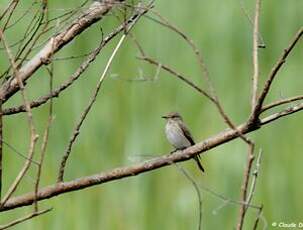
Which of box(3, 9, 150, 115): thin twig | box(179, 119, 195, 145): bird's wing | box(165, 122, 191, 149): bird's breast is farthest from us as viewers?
box(179, 119, 195, 145): bird's wing

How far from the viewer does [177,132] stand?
136 inches

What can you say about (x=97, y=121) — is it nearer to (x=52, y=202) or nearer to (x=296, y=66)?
(x=52, y=202)

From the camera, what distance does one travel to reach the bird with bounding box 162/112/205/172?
333 cm

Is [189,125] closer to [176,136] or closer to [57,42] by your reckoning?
[176,136]

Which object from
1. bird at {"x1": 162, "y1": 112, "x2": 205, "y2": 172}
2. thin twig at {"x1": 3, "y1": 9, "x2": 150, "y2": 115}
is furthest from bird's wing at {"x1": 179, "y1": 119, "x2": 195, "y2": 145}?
thin twig at {"x1": 3, "y1": 9, "x2": 150, "y2": 115}

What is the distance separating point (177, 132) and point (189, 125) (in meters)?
0.06

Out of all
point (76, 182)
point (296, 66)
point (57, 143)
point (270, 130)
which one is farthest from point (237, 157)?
point (76, 182)

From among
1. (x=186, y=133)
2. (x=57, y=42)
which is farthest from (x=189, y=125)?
(x=57, y=42)

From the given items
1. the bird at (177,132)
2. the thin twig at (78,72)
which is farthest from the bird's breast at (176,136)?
the thin twig at (78,72)

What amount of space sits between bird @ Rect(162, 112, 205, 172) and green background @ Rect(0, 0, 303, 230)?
A: 0.14 feet

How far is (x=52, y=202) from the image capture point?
11.2ft

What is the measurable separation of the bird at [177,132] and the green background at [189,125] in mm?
42

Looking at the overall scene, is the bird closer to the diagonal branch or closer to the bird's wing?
the bird's wing

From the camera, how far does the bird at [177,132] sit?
10.9ft
